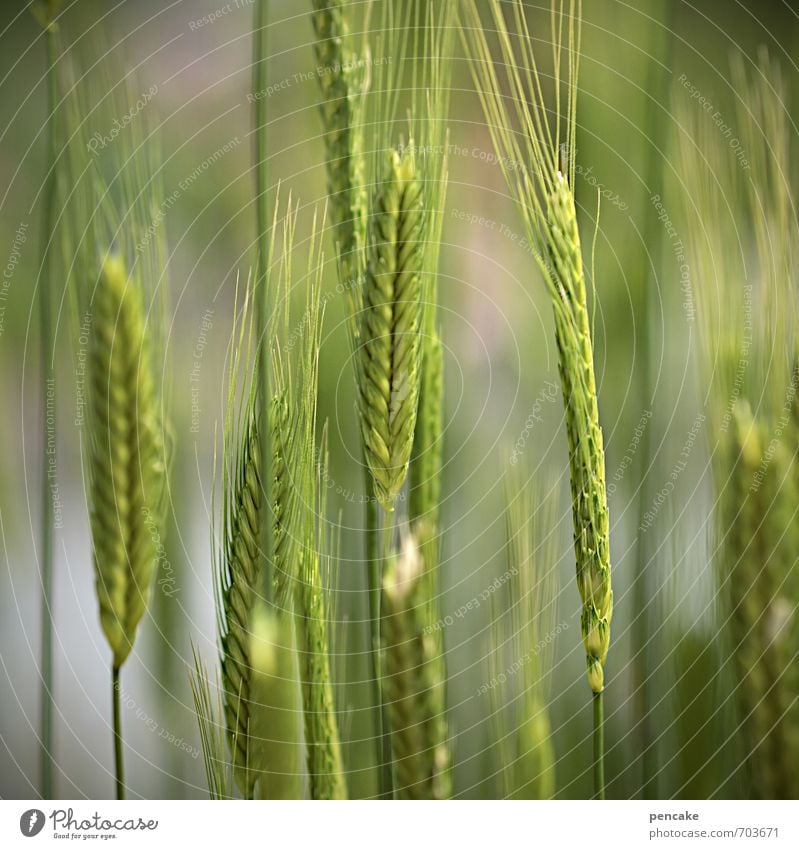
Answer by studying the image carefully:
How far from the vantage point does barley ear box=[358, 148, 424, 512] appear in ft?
1.71

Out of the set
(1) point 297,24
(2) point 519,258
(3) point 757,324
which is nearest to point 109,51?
(1) point 297,24

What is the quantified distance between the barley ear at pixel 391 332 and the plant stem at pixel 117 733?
0.28 metres

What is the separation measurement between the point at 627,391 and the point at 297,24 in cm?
42

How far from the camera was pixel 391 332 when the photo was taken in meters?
0.52

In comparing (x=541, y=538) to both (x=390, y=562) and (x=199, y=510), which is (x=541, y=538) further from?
(x=199, y=510)

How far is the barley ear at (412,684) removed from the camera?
521 mm

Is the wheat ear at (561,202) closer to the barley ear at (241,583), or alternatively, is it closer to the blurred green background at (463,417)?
the blurred green background at (463,417)

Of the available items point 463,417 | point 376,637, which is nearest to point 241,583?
point 376,637

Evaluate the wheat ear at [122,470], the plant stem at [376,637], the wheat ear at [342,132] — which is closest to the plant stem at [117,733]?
the wheat ear at [122,470]

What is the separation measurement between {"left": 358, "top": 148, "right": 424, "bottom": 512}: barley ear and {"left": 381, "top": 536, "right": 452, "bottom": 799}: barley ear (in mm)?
68

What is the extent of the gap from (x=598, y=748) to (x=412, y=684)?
0.48 ft

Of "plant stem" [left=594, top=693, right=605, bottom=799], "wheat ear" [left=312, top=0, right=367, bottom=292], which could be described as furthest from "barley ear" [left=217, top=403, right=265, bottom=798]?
"plant stem" [left=594, top=693, right=605, bottom=799]
